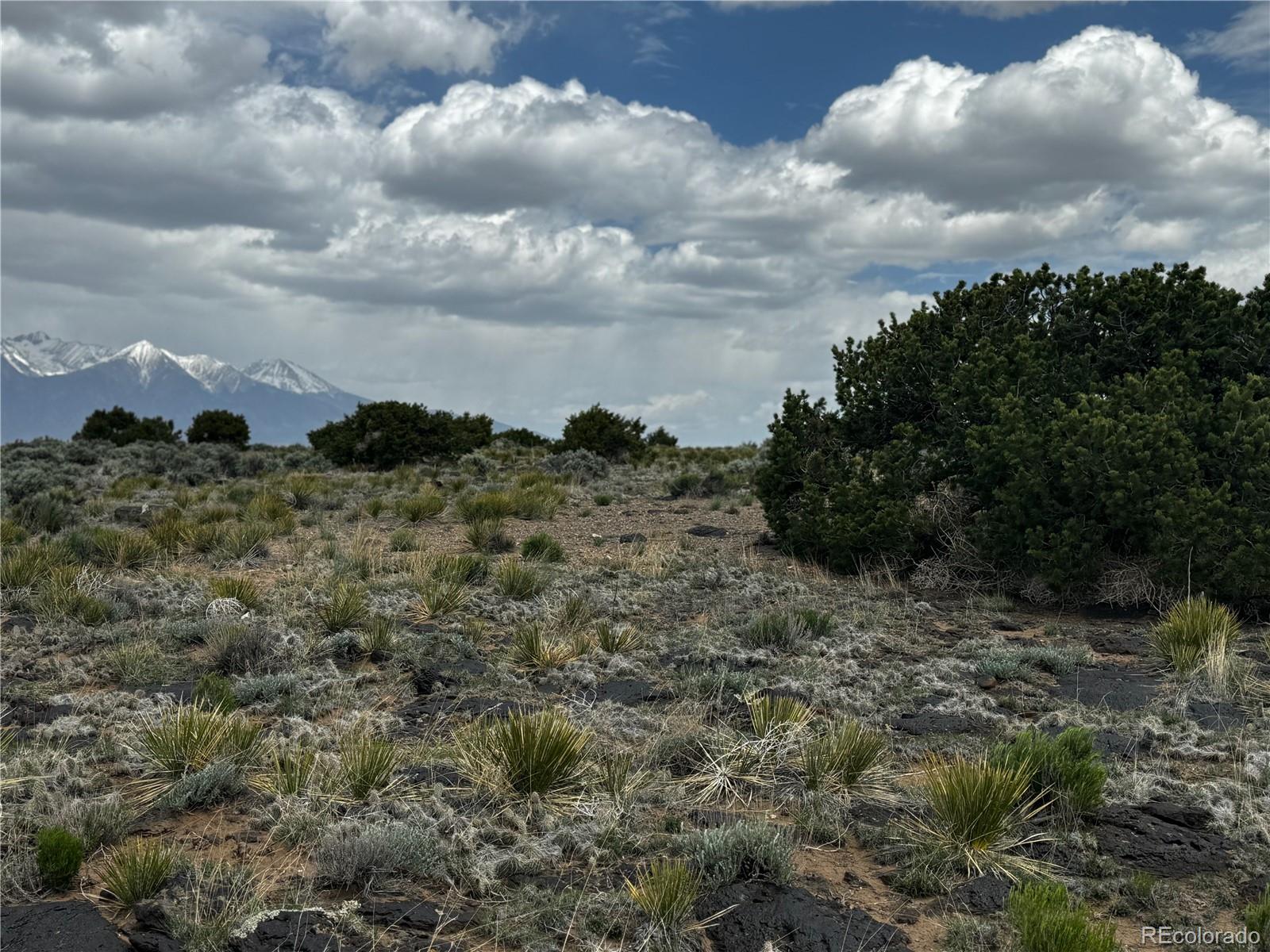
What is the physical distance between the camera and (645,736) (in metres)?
6.27

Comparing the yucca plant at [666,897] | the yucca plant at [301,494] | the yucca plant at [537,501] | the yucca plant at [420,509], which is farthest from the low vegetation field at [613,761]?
the yucca plant at [301,494]

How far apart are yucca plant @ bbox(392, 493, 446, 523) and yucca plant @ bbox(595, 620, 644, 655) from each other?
8121 mm

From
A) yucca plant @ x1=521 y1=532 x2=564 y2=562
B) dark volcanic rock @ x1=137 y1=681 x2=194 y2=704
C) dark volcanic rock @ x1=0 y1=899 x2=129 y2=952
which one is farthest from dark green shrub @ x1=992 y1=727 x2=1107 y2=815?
yucca plant @ x1=521 y1=532 x2=564 y2=562

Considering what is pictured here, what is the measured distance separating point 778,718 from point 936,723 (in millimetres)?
1318

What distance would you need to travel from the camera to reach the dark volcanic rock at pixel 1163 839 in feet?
15.3

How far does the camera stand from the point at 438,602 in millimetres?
9898

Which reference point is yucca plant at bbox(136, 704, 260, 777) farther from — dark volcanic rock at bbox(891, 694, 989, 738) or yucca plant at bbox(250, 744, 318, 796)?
dark volcanic rock at bbox(891, 694, 989, 738)

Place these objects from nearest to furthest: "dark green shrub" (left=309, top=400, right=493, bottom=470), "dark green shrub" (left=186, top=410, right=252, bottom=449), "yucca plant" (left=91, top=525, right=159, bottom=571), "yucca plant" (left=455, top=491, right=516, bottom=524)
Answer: "yucca plant" (left=91, top=525, right=159, bottom=571) < "yucca plant" (left=455, top=491, right=516, bottom=524) < "dark green shrub" (left=309, top=400, right=493, bottom=470) < "dark green shrub" (left=186, top=410, right=252, bottom=449)

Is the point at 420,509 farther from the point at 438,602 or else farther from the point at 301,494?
the point at 438,602

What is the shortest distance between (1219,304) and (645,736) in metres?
8.36

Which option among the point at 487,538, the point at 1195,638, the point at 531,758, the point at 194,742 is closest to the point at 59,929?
the point at 194,742

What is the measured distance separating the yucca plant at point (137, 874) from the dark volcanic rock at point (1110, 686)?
19.6 feet

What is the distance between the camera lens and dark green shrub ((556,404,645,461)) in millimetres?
28375

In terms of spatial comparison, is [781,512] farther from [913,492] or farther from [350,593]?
[350,593]
